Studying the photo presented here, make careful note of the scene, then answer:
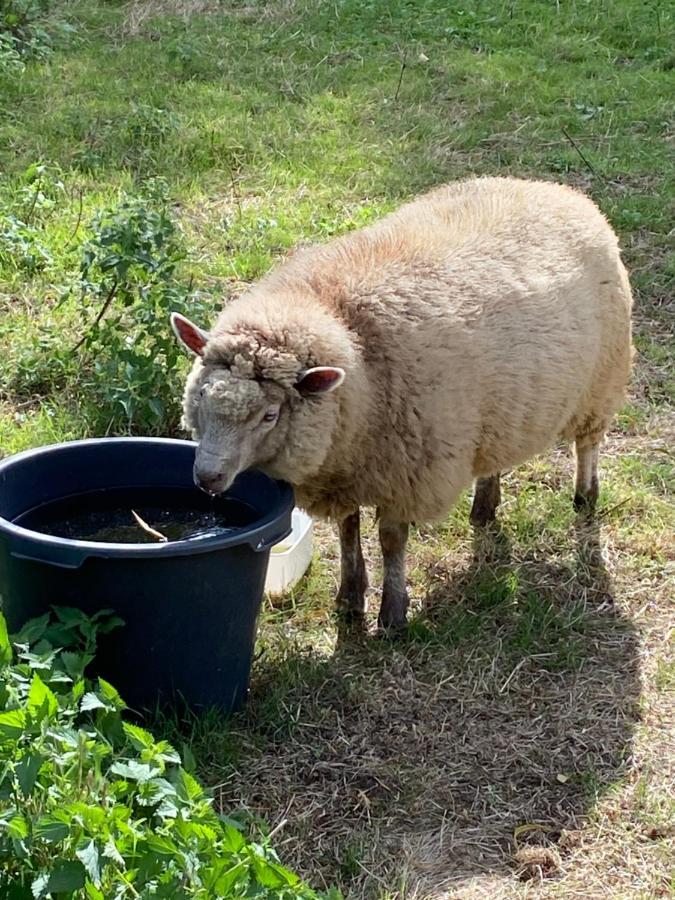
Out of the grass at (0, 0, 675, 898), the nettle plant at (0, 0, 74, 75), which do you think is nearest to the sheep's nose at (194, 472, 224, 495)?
the grass at (0, 0, 675, 898)

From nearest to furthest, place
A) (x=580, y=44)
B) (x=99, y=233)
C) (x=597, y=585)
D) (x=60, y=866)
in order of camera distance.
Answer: (x=60, y=866) → (x=597, y=585) → (x=99, y=233) → (x=580, y=44)

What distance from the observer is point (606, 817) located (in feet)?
11.6

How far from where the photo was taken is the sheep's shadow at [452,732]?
342 cm

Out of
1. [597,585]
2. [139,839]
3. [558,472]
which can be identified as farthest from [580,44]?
[139,839]

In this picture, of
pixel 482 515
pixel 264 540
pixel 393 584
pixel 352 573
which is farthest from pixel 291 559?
pixel 264 540

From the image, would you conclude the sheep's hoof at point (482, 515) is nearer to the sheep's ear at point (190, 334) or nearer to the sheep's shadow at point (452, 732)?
the sheep's shadow at point (452, 732)

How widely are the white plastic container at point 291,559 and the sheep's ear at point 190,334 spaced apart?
2.54 ft

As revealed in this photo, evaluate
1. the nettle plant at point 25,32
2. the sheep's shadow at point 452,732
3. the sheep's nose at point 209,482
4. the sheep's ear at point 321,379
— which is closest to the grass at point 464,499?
the sheep's shadow at point 452,732

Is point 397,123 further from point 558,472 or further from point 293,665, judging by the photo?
point 293,665

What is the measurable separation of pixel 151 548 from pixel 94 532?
471mm

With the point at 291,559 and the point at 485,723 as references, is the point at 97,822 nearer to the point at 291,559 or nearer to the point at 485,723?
the point at 485,723

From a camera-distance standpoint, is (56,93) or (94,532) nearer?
(94,532)

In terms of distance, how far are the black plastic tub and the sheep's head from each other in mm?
135

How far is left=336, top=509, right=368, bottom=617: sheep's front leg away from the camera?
442cm
